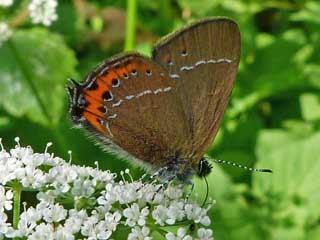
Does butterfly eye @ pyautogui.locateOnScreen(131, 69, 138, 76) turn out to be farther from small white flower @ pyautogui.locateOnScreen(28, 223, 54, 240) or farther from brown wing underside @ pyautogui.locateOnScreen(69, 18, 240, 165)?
small white flower @ pyautogui.locateOnScreen(28, 223, 54, 240)

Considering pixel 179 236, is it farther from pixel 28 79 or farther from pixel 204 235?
pixel 28 79

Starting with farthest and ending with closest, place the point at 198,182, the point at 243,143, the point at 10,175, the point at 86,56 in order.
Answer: the point at 86,56 < the point at 243,143 < the point at 198,182 < the point at 10,175

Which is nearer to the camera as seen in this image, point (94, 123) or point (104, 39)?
point (94, 123)

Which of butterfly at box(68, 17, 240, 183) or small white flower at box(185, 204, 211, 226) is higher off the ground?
butterfly at box(68, 17, 240, 183)

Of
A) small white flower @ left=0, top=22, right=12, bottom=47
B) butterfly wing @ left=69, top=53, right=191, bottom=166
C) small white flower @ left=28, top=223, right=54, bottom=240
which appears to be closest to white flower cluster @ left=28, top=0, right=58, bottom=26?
small white flower @ left=0, top=22, right=12, bottom=47

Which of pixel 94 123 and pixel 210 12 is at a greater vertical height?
pixel 210 12

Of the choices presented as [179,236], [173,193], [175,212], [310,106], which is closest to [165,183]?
[173,193]

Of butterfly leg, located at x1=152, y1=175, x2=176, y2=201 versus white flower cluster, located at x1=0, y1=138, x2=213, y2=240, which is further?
butterfly leg, located at x1=152, y1=175, x2=176, y2=201

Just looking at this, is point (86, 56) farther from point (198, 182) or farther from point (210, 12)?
point (198, 182)

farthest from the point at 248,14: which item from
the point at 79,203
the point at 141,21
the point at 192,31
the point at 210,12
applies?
the point at 79,203
